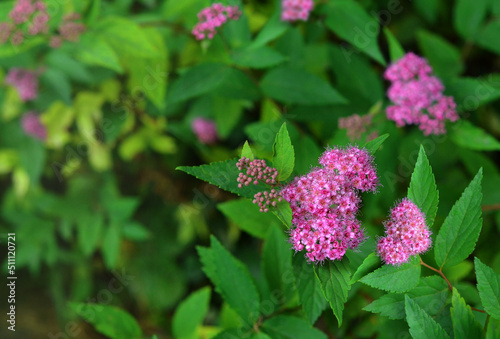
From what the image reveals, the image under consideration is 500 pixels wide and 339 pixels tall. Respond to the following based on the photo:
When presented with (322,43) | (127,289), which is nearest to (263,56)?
(322,43)

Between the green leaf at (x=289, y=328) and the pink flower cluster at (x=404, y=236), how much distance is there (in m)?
0.49

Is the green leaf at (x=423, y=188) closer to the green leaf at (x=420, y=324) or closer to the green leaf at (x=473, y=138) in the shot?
the green leaf at (x=420, y=324)

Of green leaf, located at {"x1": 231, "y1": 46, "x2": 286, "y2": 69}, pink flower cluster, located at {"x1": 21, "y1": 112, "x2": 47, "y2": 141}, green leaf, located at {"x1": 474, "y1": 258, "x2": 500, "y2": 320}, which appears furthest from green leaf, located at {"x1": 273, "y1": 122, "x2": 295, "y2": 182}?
pink flower cluster, located at {"x1": 21, "y1": 112, "x2": 47, "y2": 141}

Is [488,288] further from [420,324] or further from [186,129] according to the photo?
[186,129]

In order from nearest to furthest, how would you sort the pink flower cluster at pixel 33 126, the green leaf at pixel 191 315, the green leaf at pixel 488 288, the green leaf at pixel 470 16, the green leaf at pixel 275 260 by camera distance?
the green leaf at pixel 488 288 → the green leaf at pixel 275 260 → the green leaf at pixel 191 315 → the green leaf at pixel 470 16 → the pink flower cluster at pixel 33 126

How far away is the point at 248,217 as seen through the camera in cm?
163

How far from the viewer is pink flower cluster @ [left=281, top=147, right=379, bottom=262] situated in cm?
96

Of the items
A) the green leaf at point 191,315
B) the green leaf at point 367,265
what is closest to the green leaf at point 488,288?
the green leaf at point 367,265

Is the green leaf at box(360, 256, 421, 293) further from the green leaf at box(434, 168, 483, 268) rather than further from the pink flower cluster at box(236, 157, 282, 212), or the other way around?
the pink flower cluster at box(236, 157, 282, 212)

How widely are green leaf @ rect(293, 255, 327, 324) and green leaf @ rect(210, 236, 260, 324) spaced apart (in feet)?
0.87

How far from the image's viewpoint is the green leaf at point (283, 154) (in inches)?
39.1

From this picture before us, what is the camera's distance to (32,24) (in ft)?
6.31

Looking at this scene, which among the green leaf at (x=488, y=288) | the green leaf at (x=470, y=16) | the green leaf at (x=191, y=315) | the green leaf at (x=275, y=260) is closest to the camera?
the green leaf at (x=488, y=288)

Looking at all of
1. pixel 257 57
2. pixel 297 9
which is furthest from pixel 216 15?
pixel 297 9
